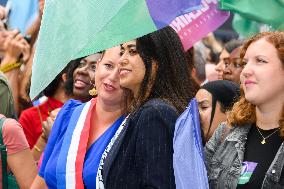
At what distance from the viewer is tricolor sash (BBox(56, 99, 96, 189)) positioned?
4332mm

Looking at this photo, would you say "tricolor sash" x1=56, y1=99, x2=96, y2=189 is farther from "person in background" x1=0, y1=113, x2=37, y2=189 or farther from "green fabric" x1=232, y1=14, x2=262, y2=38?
"green fabric" x1=232, y1=14, x2=262, y2=38

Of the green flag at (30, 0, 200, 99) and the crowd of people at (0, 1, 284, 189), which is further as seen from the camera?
the crowd of people at (0, 1, 284, 189)

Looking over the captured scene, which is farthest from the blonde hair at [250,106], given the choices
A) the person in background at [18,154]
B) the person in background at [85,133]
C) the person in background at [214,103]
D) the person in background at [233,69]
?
the person in background at [233,69]

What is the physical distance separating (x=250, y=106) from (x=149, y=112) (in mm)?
543

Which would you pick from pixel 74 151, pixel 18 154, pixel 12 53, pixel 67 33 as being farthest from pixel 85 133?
pixel 12 53

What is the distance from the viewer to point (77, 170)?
432 cm

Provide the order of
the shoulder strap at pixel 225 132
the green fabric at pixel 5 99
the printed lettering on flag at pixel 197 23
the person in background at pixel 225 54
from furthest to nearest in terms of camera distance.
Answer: the person in background at pixel 225 54 < the printed lettering on flag at pixel 197 23 < the green fabric at pixel 5 99 < the shoulder strap at pixel 225 132

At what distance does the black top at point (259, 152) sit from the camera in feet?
12.5

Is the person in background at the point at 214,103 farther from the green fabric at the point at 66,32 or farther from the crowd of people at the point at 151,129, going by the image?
the green fabric at the point at 66,32

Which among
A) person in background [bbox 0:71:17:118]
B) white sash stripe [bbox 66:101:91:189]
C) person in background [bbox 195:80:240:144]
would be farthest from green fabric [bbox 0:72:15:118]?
person in background [bbox 195:80:240:144]

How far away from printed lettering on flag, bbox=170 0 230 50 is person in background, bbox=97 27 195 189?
164cm

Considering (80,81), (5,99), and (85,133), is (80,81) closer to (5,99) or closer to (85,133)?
(5,99)

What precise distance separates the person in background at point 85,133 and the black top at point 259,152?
82 cm

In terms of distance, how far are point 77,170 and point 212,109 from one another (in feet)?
4.66
